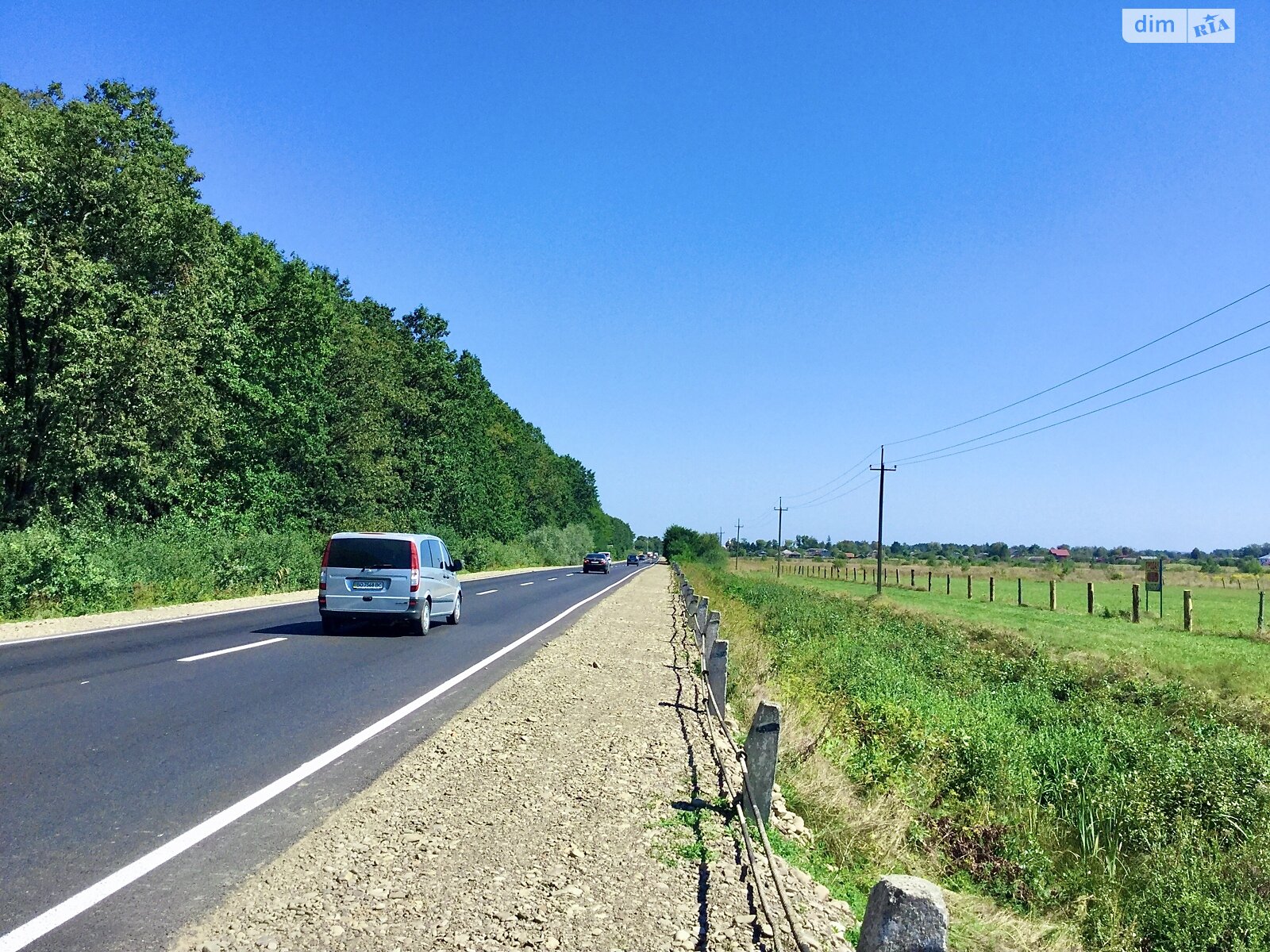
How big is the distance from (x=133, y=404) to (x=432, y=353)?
34.4 m

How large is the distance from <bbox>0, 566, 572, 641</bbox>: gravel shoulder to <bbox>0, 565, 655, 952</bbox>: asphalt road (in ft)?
3.54

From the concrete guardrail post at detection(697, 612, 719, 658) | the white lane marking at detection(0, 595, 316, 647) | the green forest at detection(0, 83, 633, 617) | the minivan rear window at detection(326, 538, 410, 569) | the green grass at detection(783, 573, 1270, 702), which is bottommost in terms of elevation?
the green grass at detection(783, 573, 1270, 702)

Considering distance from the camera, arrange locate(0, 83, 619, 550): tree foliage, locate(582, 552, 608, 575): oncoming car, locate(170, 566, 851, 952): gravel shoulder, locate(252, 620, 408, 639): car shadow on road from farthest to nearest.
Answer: locate(582, 552, 608, 575): oncoming car < locate(0, 83, 619, 550): tree foliage < locate(252, 620, 408, 639): car shadow on road < locate(170, 566, 851, 952): gravel shoulder

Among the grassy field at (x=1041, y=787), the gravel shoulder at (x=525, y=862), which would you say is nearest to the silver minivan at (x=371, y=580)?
the grassy field at (x=1041, y=787)

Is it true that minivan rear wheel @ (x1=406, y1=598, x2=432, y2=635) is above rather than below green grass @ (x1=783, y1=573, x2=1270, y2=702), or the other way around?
above

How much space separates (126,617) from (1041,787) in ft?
56.6

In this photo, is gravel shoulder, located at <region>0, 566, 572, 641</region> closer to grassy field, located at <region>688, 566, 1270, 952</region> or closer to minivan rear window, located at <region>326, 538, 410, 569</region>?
minivan rear window, located at <region>326, 538, 410, 569</region>

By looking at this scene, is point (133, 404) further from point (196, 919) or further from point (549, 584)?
point (196, 919)

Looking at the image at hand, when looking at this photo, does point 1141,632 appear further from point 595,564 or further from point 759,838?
point 595,564

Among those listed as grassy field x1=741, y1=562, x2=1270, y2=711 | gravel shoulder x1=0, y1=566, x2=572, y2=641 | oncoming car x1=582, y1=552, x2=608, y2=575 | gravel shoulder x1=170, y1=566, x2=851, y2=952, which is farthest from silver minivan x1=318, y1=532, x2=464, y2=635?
oncoming car x1=582, y1=552, x2=608, y2=575

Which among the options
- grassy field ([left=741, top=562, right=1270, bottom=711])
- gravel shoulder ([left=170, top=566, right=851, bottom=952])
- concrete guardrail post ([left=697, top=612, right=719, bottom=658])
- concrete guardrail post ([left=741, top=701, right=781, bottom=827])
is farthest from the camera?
grassy field ([left=741, top=562, right=1270, bottom=711])

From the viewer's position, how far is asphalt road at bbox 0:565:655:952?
167 inches

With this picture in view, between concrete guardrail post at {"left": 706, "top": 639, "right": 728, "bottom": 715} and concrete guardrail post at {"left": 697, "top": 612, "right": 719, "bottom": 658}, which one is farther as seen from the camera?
concrete guardrail post at {"left": 697, "top": 612, "right": 719, "bottom": 658}

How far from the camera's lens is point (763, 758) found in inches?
225
